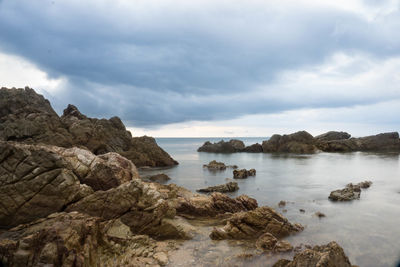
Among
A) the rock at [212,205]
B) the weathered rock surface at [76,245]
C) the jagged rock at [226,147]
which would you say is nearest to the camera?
the weathered rock surface at [76,245]

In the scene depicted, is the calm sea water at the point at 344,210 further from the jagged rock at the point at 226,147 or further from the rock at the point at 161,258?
the jagged rock at the point at 226,147

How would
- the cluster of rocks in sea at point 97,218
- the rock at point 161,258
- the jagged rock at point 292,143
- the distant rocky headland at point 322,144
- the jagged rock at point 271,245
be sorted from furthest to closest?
the distant rocky headland at point 322,144
the jagged rock at point 292,143
the jagged rock at point 271,245
the rock at point 161,258
the cluster of rocks in sea at point 97,218

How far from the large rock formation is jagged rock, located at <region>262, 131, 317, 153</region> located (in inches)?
2347

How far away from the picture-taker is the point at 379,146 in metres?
108

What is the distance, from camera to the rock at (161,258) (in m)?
12.8

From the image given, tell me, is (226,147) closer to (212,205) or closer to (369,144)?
(369,144)

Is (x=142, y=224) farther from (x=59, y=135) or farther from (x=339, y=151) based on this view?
(x=339, y=151)

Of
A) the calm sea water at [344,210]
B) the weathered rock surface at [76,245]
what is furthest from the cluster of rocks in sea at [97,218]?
the calm sea water at [344,210]

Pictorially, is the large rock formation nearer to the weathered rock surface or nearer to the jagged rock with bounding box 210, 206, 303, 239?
the weathered rock surface

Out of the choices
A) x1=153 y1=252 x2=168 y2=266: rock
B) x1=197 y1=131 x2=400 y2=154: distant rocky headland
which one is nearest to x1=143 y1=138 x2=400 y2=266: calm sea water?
x1=153 y1=252 x2=168 y2=266: rock

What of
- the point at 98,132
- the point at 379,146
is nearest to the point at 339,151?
the point at 379,146

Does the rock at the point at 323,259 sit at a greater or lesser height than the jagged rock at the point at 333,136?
lesser

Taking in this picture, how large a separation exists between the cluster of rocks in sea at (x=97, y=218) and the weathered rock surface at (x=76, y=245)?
0.03 metres

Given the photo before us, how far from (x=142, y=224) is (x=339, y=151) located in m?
110
